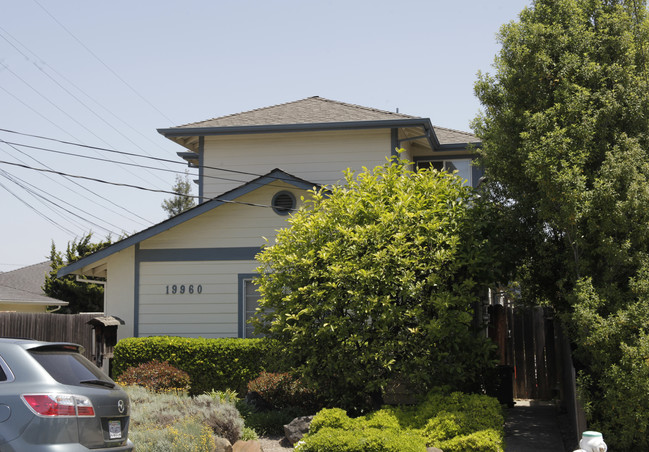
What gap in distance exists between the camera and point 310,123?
56.3 ft

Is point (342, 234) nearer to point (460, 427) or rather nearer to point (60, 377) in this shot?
point (460, 427)

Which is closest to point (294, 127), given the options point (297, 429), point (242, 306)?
point (242, 306)

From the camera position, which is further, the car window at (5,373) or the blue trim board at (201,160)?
the blue trim board at (201,160)

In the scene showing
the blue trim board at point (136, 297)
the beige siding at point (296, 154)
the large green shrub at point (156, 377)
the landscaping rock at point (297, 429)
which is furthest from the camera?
the beige siding at point (296, 154)

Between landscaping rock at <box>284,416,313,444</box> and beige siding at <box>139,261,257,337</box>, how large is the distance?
5327mm

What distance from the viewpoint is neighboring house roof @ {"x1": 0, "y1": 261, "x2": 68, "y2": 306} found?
30795 millimetres

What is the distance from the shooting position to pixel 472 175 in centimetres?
1962

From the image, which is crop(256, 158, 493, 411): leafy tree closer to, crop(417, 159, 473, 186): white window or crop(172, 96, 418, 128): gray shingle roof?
crop(172, 96, 418, 128): gray shingle roof

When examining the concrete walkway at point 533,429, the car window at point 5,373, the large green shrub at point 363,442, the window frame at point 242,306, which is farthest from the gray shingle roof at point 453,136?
the car window at point 5,373

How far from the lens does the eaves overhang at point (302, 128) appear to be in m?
16.7

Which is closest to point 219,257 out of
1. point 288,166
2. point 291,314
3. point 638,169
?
point 288,166

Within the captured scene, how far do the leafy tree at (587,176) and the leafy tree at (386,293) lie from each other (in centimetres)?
108

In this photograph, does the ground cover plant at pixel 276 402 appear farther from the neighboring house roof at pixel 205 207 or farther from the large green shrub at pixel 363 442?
the neighboring house roof at pixel 205 207

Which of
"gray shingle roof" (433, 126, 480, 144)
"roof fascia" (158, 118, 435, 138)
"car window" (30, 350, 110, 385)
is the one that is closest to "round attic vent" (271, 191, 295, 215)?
A: "roof fascia" (158, 118, 435, 138)
